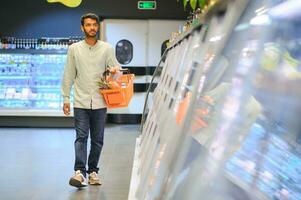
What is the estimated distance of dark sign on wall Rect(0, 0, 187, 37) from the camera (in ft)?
30.5

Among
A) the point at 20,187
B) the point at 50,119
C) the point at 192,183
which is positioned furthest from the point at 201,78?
the point at 50,119

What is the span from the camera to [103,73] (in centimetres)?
456

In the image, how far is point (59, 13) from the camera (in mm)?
9344

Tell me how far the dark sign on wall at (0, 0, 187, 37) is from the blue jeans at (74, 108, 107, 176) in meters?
5.24

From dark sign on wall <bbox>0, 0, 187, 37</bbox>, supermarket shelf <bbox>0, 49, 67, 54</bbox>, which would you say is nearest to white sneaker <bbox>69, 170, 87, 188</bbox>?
supermarket shelf <bbox>0, 49, 67, 54</bbox>

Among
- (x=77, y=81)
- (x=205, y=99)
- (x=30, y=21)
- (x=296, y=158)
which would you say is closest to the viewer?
(x=296, y=158)

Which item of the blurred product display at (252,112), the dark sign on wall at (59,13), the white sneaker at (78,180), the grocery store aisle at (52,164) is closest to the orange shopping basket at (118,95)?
the white sneaker at (78,180)

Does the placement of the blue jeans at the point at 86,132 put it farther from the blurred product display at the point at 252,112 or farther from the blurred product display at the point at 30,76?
the blurred product display at the point at 30,76

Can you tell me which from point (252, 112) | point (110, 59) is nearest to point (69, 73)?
point (110, 59)

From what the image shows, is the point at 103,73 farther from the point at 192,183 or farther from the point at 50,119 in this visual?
the point at 50,119

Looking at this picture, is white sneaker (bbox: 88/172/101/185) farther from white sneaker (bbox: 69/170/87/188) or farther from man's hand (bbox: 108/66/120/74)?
man's hand (bbox: 108/66/120/74)

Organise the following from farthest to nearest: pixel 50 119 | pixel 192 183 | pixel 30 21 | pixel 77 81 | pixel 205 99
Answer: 1. pixel 30 21
2. pixel 50 119
3. pixel 77 81
4. pixel 205 99
5. pixel 192 183

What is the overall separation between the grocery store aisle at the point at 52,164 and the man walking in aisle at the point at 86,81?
0.29m

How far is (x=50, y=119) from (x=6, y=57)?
62.4 inches
